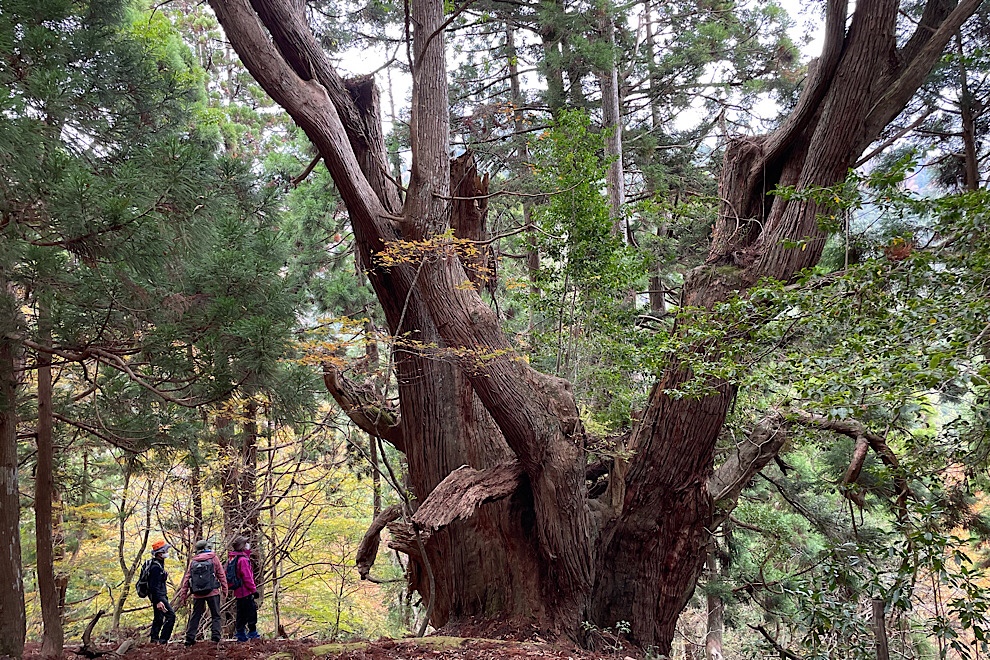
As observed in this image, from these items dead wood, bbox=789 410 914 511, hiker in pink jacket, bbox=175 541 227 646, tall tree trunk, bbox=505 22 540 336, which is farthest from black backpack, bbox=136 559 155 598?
dead wood, bbox=789 410 914 511

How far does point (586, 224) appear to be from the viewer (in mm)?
5324

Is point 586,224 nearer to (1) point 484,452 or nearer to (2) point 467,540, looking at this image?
(1) point 484,452

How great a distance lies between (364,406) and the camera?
5691 millimetres

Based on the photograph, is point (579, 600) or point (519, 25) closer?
point (579, 600)

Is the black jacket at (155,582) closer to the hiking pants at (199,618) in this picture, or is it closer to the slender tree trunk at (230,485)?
the hiking pants at (199,618)

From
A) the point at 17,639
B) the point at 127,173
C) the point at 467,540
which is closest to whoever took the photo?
the point at 127,173

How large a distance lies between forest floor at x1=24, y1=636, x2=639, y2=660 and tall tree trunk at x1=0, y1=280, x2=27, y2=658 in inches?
12.2

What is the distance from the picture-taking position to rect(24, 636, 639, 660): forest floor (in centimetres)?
400

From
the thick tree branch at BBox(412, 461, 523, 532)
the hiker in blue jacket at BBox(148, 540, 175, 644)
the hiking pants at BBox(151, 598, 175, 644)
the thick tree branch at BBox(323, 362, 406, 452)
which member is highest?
the thick tree branch at BBox(323, 362, 406, 452)

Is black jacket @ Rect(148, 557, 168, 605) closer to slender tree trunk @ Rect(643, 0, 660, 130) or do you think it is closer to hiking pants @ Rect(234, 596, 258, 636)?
hiking pants @ Rect(234, 596, 258, 636)

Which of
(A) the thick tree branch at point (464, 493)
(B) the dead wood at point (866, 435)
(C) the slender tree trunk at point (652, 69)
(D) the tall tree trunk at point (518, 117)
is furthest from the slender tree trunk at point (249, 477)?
(C) the slender tree trunk at point (652, 69)

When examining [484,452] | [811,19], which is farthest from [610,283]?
[811,19]

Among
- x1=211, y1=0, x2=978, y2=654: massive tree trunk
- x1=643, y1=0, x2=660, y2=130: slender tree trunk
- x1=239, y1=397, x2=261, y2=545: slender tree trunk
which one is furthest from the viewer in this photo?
x1=643, y1=0, x2=660, y2=130: slender tree trunk

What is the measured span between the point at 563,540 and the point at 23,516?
8385 millimetres
